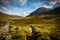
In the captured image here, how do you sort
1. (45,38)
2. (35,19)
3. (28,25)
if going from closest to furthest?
1. (45,38)
2. (28,25)
3. (35,19)

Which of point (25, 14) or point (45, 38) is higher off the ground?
point (25, 14)

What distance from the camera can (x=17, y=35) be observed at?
1293cm

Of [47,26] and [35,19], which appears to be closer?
[47,26]

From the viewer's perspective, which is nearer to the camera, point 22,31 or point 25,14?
point 22,31

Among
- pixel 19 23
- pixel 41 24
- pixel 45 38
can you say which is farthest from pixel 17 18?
pixel 45 38

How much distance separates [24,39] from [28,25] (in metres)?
1.56

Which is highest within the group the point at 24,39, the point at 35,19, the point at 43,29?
the point at 35,19

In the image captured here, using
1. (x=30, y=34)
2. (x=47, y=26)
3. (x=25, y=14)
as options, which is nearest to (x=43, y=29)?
(x=47, y=26)

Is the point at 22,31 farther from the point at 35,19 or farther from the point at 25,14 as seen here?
the point at 35,19

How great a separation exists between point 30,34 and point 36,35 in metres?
0.56

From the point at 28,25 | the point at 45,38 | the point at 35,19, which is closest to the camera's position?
the point at 45,38

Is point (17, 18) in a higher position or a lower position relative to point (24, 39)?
higher

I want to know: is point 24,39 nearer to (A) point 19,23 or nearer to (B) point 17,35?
(B) point 17,35

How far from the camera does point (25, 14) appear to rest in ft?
45.8
